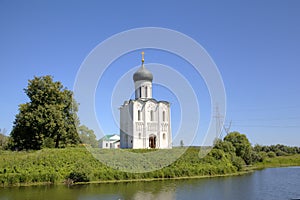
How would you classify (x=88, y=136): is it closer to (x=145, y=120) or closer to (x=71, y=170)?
(x=145, y=120)

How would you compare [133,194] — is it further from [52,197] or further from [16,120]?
[16,120]

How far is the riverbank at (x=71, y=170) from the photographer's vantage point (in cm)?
2447

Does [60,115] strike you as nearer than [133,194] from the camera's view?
No

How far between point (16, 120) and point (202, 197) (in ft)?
77.4

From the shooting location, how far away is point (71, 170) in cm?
2611

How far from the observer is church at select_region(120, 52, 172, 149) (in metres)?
36.6

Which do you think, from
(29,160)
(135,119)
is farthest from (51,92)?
(135,119)

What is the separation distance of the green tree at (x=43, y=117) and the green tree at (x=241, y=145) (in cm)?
2325

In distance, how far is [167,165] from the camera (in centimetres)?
2969

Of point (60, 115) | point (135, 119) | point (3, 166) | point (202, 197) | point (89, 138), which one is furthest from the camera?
point (89, 138)

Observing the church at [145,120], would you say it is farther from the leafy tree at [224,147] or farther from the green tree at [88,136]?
the green tree at [88,136]

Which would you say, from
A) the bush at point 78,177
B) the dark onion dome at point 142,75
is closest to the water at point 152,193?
the bush at point 78,177

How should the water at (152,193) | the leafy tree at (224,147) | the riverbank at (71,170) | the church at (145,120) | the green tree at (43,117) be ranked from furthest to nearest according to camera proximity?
the leafy tree at (224,147)
the church at (145,120)
the green tree at (43,117)
the riverbank at (71,170)
the water at (152,193)

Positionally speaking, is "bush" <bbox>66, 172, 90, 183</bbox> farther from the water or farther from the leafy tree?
the leafy tree
